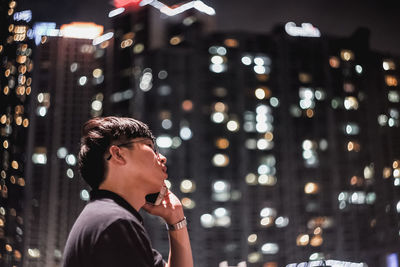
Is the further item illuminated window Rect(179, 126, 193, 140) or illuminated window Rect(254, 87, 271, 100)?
illuminated window Rect(179, 126, 193, 140)

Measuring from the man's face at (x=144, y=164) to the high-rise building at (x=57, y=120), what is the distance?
1.26 metres

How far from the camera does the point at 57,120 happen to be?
3.16 m

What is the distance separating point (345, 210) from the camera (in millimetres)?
21328

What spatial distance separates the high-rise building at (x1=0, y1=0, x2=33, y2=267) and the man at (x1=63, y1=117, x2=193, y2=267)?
5.76 ft

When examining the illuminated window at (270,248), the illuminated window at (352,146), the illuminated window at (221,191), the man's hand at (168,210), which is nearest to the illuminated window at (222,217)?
the illuminated window at (221,191)

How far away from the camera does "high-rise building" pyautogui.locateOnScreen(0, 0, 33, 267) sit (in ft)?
6.42

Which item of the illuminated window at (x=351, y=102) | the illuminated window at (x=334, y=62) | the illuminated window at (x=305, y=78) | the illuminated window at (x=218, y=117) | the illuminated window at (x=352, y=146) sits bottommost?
the illuminated window at (x=352, y=146)

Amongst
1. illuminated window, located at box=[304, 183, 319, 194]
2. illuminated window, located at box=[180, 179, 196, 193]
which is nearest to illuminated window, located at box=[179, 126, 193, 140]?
illuminated window, located at box=[180, 179, 196, 193]

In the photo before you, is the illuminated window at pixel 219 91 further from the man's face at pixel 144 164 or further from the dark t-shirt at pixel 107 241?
the dark t-shirt at pixel 107 241

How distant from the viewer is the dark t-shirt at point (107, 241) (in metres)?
0.41

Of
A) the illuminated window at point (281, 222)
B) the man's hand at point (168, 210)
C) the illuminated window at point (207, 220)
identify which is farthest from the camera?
the illuminated window at point (281, 222)

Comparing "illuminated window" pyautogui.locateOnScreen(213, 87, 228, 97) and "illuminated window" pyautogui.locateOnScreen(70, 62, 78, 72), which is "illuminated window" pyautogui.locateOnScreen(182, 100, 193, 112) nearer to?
"illuminated window" pyautogui.locateOnScreen(213, 87, 228, 97)

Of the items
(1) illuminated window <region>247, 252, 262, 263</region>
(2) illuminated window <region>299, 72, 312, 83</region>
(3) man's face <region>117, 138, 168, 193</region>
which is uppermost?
(2) illuminated window <region>299, 72, 312, 83</region>

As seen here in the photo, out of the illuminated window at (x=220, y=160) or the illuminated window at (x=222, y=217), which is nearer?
the illuminated window at (x=220, y=160)
